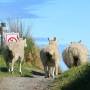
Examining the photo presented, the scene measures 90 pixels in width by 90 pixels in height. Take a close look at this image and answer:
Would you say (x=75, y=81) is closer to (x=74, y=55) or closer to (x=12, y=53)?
(x=74, y=55)

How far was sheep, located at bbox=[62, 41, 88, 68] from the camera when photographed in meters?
24.0

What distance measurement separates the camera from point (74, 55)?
23.9 metres

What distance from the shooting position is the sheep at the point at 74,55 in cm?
2395

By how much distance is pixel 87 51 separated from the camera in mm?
25250

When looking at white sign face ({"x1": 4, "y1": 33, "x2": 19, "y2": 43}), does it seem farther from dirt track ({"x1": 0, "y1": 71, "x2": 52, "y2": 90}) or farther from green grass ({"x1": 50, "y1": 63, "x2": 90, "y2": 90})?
green grass ({"x1": 50, "y1": 63, "x2": 90, "y2": 90})

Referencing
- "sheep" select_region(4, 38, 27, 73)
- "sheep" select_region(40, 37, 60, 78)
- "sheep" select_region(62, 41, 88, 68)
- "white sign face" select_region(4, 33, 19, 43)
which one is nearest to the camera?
"sheep" select_region(40, 37, 60, 78)

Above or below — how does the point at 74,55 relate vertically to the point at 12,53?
above

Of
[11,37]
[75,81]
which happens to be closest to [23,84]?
[75,81]

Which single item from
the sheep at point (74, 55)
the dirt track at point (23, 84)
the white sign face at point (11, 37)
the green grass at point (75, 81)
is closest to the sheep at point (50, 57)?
the sheep at point (74, 55)

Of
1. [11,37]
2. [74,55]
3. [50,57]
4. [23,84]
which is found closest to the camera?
[23,84]

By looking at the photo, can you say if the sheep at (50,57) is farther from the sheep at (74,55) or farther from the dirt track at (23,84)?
the dirt track at (23,84)

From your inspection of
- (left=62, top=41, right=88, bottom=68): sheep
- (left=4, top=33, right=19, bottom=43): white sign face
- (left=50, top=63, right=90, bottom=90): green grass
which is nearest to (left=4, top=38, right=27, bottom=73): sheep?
(left=4, top=33, right=19, bottom=43): white sign face

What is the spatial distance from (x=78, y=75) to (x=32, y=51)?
19.4m

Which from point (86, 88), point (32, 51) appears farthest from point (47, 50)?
point (32, 51)
